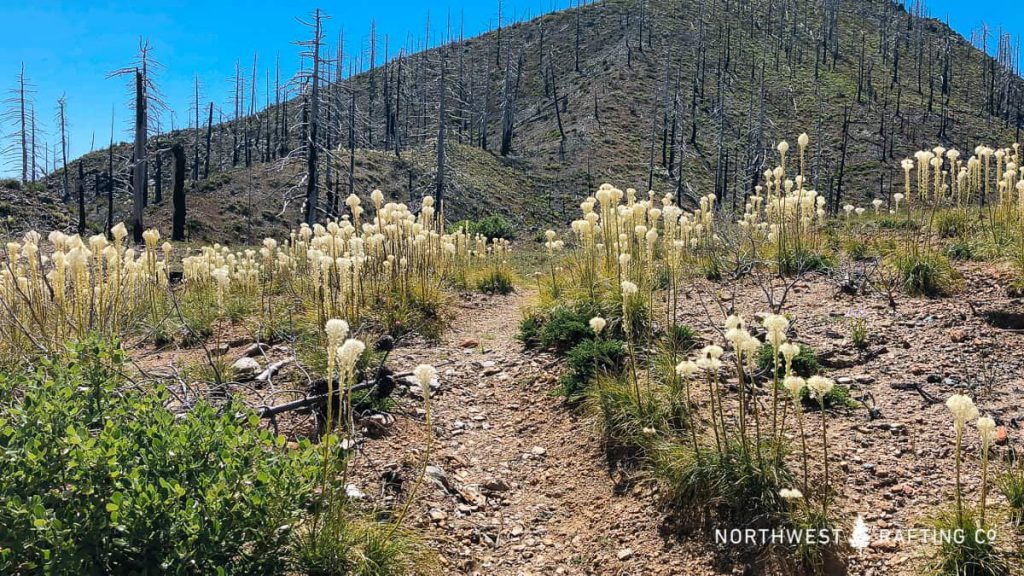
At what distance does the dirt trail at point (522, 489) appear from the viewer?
295cm

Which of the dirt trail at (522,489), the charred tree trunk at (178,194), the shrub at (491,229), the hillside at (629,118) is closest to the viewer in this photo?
the dirt trail at (522,489)

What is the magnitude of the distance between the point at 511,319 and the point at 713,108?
2419 inches

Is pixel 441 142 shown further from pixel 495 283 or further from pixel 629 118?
pixel 629 118

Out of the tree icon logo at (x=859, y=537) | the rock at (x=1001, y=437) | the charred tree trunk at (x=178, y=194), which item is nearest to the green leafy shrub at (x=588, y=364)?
the tree icon logo at (x=859, y=537)

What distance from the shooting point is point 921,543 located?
241 cm

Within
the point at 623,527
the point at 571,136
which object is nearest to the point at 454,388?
the point at 623,527

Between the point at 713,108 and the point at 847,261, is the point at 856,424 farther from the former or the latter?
the point at 713,108

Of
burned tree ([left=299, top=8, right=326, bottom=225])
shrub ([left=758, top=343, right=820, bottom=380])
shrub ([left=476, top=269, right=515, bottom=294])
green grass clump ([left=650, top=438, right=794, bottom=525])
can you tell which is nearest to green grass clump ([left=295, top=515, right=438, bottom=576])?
green grass clump ([left=650, top=438, right=794, bottom=525])

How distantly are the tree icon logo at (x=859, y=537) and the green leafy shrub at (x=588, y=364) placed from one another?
198 centimetres

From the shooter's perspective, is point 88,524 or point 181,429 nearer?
point 88,524

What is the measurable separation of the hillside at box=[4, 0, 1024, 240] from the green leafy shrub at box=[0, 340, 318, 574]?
30.9 meters

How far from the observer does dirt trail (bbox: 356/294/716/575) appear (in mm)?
2951

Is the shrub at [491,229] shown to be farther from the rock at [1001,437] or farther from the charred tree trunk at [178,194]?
the rock at [1001,437]

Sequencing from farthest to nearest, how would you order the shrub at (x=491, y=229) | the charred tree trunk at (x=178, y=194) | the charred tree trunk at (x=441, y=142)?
the charred tree trunk at (x=441, y=142), the shrub at (x=491, y=229), the charred tree trunk at (x=178, y=194)
